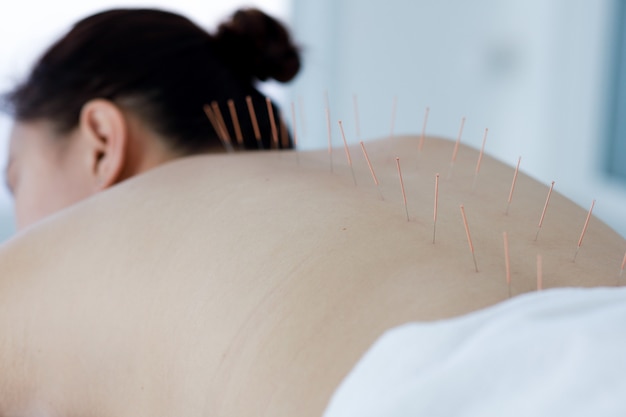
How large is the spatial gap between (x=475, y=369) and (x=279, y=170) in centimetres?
48

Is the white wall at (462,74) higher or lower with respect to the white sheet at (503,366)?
lower

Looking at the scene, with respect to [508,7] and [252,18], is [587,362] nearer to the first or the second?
[252,18]

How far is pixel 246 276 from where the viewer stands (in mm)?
797

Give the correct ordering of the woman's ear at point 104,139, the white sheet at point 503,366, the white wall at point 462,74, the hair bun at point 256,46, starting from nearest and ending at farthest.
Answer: the white sheet at point 503,366
the woman's ear at point 104,139
the hair bun at point 256,46
the white wall at point 462,74

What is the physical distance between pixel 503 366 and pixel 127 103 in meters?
1.00

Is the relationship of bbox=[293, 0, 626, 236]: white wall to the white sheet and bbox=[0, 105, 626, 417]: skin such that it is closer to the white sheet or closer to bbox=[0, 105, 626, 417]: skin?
bbox=[0, 105, 626, 417]: skin

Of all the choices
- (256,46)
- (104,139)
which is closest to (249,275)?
(104,139)

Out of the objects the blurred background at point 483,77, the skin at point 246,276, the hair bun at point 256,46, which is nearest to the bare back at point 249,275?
the skin at point 246,276

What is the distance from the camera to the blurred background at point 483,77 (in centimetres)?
326

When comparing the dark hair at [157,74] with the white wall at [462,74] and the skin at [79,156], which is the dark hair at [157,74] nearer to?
the skin at [79,156]

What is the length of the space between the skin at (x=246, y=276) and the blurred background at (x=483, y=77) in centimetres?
238

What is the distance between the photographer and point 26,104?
1465 millimetres

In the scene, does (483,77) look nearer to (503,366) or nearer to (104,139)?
(104,139)

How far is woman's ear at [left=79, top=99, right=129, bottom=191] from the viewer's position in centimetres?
135
